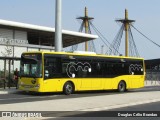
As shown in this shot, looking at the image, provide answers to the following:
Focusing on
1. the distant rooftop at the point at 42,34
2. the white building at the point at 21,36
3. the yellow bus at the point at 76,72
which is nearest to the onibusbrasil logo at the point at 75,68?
the yellow bus at the point at 76,72

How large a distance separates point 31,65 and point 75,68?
3017 millimetres

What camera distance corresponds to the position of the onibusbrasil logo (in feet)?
83.4

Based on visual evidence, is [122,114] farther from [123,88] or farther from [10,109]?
[123,88]

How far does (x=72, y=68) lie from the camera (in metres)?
25.7

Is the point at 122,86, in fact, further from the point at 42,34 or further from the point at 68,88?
the point at 42,34

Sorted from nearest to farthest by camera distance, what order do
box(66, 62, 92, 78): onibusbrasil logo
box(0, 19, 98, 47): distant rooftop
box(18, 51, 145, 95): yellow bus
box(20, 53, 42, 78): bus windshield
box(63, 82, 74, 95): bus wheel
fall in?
box(20, 53, 42, 78): bus windshield
box(18, 51, 145, 95): yellow bus
box(63, 82, 74, 95): bus wheel
box(66, 62, 92, 78): onibusbrasil logo
box(0, 19, 98, 47): distant rooftop

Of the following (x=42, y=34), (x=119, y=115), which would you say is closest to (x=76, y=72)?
(x=119, y=115)

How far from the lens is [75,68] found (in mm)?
25859

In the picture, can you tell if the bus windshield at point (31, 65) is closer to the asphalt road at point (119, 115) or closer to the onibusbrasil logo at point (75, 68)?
the onibusbrasil logo at point (75, 68)

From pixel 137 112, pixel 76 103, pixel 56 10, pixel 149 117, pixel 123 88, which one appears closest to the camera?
pixel 149 117

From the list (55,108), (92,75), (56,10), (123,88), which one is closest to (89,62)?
(92,75)

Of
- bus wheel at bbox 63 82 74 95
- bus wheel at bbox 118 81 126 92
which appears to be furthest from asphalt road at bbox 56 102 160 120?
bus wheel at bbox 118 81 126 92

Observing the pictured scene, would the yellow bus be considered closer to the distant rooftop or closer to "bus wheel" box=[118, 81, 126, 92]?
"bus wheel" box=[118, 81, 126, 92]

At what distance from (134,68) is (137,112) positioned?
14.9 m
